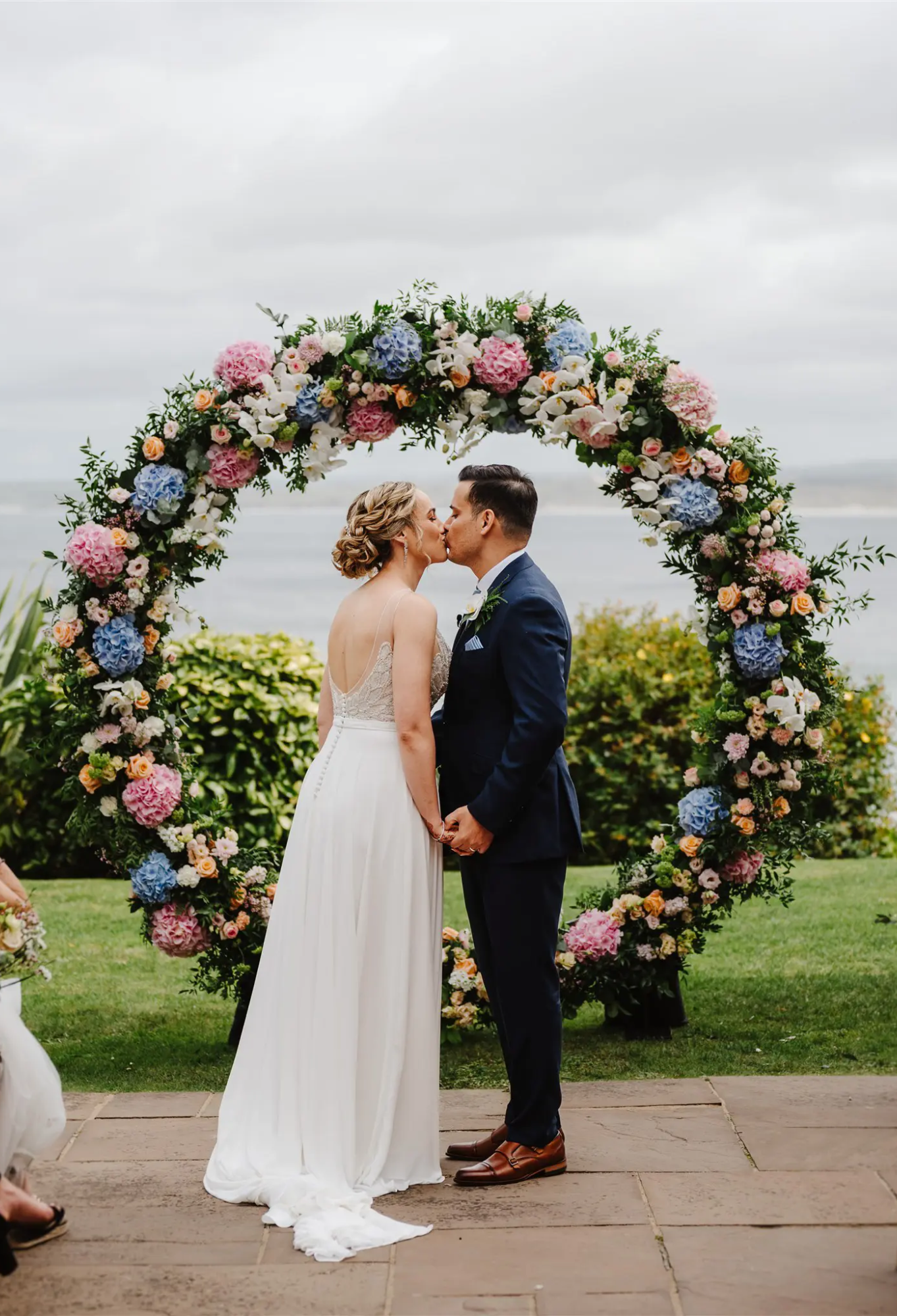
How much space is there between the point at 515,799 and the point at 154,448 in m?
2.18

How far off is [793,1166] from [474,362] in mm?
Answer: 2903

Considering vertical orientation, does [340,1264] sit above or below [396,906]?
below

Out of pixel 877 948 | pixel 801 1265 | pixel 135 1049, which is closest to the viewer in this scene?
pixel 801 1265

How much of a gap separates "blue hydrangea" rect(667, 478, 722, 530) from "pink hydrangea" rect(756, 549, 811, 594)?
241 millimetres

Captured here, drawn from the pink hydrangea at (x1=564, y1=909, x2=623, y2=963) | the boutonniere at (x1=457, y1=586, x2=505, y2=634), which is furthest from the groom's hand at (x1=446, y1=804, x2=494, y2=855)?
the pink hydrangea at (x1=564, y1=909, x2=623, y2=963)

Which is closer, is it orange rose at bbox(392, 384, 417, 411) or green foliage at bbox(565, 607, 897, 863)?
orange rose at bbox(392, 384, 417, 411)

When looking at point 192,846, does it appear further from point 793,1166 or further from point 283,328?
point 793,1166

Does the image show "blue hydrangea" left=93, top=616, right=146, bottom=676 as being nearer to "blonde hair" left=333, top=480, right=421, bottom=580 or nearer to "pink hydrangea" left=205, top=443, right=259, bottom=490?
"pink hydrangea" left=205, top=443, right=259, bottom=490

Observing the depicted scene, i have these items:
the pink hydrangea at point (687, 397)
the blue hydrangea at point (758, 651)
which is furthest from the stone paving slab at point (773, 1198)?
the pink hydrangea at point (687, 397)

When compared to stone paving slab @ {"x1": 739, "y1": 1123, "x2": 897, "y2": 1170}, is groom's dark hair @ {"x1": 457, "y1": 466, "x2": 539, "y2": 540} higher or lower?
higher

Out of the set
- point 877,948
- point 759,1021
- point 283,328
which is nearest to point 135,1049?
point 759,1021

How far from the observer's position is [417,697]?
391 cm

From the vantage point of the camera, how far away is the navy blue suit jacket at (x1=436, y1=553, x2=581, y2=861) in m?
3.84

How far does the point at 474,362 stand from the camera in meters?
5.04
